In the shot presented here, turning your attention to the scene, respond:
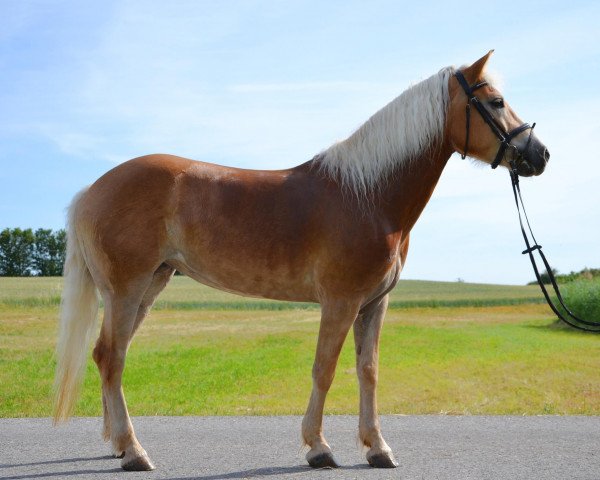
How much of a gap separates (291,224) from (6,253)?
2843 centimetres

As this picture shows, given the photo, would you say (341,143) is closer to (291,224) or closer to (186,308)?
(291,224)

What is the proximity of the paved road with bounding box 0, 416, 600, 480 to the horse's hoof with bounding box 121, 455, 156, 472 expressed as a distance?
78mm

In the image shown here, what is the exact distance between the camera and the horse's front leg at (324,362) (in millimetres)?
5199

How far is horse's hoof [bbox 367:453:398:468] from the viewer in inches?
220

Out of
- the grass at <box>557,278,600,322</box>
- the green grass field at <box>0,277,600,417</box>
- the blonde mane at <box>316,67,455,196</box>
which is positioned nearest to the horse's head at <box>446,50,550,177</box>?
the blonde mane at <box>316,67,455,196</box>

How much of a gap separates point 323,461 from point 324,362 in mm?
868

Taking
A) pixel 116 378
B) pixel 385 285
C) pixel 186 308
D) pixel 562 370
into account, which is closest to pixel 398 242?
pixel 385 285

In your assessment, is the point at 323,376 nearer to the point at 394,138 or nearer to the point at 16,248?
the point at 394,138

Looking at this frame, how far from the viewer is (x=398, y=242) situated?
5441 millimetres

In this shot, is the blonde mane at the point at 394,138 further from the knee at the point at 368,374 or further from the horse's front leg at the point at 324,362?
the knee at the point at 368,374

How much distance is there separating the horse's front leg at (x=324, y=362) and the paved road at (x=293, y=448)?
0.73ft

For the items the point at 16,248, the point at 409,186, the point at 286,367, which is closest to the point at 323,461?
the point at 409,186

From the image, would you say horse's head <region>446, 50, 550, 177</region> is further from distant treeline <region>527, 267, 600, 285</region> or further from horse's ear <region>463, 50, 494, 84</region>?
distant treeline <region>527, 267, 600, 285</region>

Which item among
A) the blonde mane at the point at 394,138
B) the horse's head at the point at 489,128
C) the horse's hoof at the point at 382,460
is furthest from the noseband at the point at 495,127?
the horse's hoof at the point at 382,460
